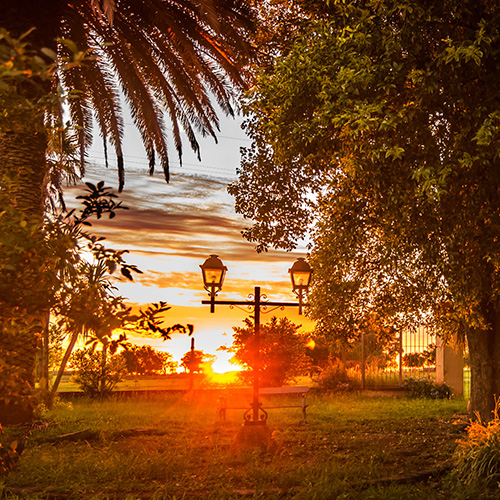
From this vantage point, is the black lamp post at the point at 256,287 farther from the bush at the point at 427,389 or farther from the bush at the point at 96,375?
the bush at the point at 427,389

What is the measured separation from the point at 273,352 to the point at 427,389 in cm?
530

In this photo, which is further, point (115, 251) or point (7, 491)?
point (7, 491)

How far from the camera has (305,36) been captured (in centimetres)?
909

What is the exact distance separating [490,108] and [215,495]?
6.05 meters

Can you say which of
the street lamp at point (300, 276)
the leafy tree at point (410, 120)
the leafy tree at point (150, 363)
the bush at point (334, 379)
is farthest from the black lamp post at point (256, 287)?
the leafy tree at point (150, 363)

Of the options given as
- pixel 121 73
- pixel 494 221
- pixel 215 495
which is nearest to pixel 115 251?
pixel 215 495

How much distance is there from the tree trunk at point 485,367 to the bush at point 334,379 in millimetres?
7148

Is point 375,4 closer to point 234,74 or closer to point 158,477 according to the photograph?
point 234,74

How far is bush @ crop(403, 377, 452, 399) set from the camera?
61.0 ft

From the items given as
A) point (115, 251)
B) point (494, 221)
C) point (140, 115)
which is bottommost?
point (115, 251)

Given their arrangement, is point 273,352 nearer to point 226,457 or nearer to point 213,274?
point 213,274

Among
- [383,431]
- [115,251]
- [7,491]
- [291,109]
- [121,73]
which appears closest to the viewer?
[115,251]

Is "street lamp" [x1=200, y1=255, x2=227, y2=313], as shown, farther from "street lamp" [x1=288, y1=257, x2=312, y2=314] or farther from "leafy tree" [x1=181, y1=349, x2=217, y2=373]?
"leafy tree" [x1=181, y1=349, x2=217, y2=373]

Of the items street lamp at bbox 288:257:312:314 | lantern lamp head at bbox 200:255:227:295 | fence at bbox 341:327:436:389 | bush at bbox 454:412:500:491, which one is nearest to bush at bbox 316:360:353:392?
fence at bbox 341:327:436:389
